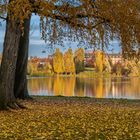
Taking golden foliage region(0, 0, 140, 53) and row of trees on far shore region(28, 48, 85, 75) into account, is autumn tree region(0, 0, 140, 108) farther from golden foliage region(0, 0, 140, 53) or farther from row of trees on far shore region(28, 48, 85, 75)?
row of trees on far shore region(28, 48, 85, 75)

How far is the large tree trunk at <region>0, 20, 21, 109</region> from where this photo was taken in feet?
57.8

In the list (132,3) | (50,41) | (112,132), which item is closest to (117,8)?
(132,3)

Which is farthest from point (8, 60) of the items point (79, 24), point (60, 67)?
point (60, 67)

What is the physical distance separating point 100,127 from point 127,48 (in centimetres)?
703

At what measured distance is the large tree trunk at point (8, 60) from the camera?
57.8 ft

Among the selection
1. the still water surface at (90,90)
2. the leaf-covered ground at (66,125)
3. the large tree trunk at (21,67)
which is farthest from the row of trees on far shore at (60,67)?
the leaf-covered ground at (66,125)

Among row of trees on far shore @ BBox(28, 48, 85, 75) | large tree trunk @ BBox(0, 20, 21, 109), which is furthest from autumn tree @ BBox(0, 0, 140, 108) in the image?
row of trees on far shore @ BBox(28, 48, 85, 75)

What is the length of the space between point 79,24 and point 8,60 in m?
3.91

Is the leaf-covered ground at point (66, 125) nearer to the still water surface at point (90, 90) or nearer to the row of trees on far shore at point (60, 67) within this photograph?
the still water surface at point (90, 90)

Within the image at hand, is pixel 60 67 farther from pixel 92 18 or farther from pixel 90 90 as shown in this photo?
pixel 92 18

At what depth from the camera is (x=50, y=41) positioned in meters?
20.4

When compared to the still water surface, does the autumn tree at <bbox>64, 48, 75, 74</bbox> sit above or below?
above

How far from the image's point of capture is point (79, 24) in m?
19.4

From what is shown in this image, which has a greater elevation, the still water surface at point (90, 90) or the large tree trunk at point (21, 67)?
the large tree trunk at point (21, 67)
